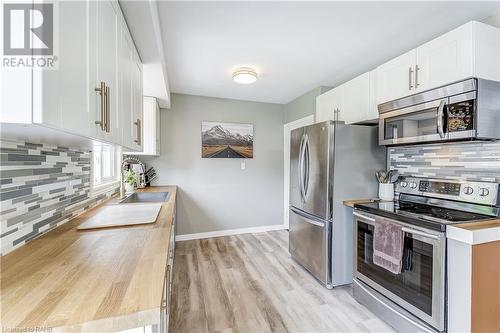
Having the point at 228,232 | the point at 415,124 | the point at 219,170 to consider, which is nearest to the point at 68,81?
the point at 415,124

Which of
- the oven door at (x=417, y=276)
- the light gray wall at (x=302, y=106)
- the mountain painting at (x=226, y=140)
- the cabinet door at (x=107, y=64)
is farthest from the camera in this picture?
the mountain painting at (x=226, y=140)

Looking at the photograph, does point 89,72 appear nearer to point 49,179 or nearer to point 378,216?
point 49,179

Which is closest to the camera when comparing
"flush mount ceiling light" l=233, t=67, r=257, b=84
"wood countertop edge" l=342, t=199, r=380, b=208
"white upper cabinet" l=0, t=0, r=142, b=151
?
"white upper cabinet" l=0, t=0, r=142, b=151

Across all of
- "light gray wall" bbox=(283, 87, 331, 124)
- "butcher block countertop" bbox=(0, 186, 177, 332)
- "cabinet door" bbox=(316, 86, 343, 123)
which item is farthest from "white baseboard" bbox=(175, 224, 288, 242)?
"butcher block countertop" bbox=(0, 186, 177, 332)

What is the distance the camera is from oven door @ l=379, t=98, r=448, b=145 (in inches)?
62.8

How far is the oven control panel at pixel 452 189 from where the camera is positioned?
61.7 inches

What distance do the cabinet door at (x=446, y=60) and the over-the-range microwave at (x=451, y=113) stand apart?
0.20 ft

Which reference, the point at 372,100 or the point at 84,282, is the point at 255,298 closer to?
the point at 84,282

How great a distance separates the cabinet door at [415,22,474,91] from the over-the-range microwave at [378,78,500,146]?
60 mm

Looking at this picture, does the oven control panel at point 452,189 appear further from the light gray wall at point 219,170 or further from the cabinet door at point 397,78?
the light gray wall at point 219,170

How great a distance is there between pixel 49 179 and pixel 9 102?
862mm

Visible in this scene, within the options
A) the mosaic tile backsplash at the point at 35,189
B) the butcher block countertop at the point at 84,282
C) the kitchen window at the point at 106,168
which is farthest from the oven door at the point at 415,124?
the kitchen window at the point at 106,168

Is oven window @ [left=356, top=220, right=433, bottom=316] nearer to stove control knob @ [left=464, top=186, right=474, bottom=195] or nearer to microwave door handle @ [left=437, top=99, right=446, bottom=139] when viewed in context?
stove control knob @ [left=464, top=186, right=474, bottom=195]

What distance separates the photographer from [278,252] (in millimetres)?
3105
